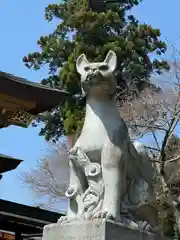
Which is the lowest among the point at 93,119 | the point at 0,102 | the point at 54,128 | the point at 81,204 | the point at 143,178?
the point at 81,204

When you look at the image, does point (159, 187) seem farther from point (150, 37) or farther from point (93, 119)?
point (93, 119)

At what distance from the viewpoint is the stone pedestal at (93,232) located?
15.8 ft

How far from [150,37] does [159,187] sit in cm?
795

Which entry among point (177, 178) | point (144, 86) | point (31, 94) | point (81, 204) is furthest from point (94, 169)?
point (144, 86)

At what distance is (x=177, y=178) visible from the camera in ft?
54.9

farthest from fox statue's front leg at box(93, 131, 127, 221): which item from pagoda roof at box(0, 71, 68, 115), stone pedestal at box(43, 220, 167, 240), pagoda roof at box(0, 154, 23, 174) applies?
pagoda roof at box(0, 154, 23, 174)

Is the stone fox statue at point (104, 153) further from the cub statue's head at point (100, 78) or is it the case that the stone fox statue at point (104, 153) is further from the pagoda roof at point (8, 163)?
the pagoda roof at point (8, 163)

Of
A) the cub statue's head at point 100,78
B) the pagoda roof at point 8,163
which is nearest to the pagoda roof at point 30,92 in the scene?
the pagoda roof at point 8,163

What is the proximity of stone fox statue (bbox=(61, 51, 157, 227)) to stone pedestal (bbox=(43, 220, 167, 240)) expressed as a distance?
0.11 m

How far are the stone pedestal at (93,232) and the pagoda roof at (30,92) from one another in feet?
17.3

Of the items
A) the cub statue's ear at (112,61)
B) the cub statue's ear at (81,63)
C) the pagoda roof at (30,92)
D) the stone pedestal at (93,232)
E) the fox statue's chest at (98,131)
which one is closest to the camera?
the stone pedestal at (93,232)

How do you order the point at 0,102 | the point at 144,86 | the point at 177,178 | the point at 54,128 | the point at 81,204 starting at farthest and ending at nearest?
the point at 54,128 → the point at 144,86 → the point at 177,178 → the point at 0,102 → the point at 81,204

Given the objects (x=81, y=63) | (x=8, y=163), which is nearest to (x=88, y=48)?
(x=8, y=163)

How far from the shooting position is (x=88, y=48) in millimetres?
20891
